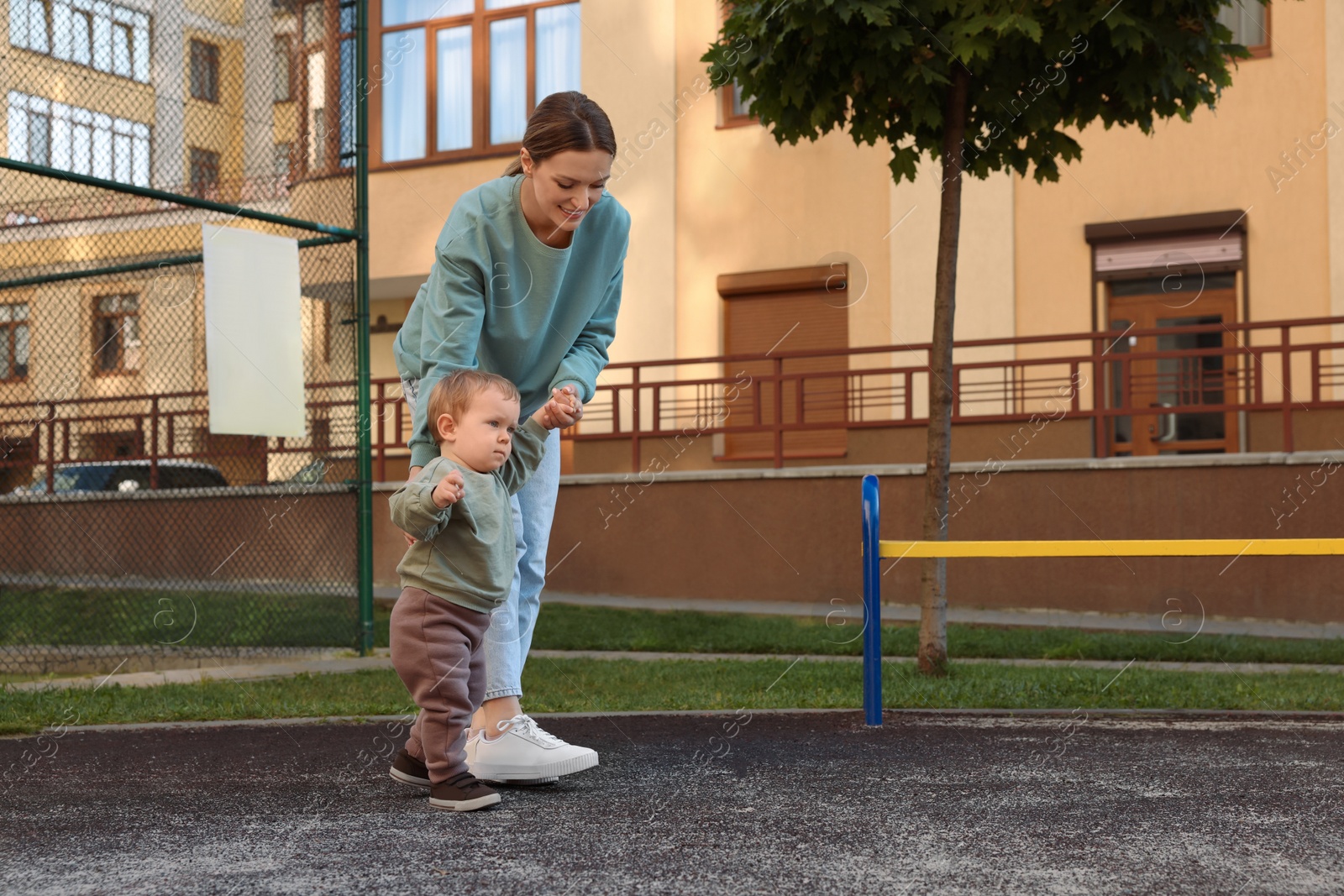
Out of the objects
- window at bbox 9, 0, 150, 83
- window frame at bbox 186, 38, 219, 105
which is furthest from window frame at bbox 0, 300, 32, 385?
window at bbox 9, 0, 150, 83

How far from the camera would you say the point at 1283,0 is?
14070 millimetres

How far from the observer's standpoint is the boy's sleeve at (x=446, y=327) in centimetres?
327

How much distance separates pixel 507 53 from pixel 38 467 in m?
9.03

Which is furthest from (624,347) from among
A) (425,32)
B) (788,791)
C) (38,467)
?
(788,791)

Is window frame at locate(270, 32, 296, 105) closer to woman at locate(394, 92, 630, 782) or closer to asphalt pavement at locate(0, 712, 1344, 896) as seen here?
asphalt pavement at locate(0, 712, 1344, 896)

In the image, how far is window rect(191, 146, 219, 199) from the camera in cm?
909

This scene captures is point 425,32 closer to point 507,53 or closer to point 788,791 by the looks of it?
point 507,53

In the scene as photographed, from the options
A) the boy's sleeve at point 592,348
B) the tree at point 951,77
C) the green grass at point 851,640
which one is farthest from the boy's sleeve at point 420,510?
the green grass at point 851,640

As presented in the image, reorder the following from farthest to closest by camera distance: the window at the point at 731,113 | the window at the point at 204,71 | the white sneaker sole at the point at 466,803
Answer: the window at the point at 731,113, the window at the point at 204,71, the white sneaker sole at the point at 466,803

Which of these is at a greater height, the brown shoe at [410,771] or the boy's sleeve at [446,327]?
the boy's sleeve at [446,327]

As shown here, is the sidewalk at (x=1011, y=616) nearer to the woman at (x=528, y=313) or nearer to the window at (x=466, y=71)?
the woman at (x=528, y=313)

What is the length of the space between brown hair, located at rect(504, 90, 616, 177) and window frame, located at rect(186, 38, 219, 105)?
651 centimetres

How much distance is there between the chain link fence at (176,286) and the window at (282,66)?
17 mm

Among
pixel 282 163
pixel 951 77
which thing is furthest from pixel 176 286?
pixel 951 77
